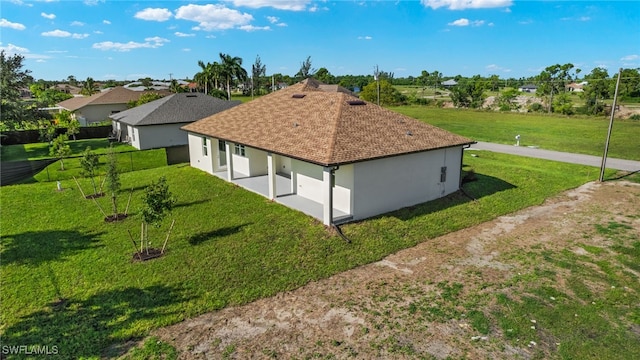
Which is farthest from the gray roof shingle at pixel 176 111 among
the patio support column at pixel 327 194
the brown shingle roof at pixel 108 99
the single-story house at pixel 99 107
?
the patio support column at pixel 327 194

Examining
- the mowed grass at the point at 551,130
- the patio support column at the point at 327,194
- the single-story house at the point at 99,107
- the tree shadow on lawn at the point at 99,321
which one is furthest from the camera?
the single-story house at the point at 99,107

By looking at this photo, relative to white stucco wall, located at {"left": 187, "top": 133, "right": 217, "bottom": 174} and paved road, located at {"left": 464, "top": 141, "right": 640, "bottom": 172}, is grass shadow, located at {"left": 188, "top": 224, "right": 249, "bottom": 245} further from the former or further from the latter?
paved road, located at {"left": 464, "top": 141, "right": 640, "bottom": 172}

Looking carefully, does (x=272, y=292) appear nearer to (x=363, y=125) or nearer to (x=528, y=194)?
(x=363, y=125)

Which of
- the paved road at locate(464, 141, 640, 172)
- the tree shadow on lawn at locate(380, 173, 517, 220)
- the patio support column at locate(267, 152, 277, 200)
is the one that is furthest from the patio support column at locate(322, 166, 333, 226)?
the paved road at locate(464, 141, 640, 172)

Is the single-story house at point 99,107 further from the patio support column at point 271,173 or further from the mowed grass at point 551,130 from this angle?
the mowed grass at point 551,130

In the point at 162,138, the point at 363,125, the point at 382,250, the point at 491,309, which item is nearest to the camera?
the point at 491,309

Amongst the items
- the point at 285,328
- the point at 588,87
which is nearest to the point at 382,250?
the point at 285,328

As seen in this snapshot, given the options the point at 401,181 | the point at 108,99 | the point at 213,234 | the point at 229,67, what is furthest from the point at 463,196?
the point at 229,67
